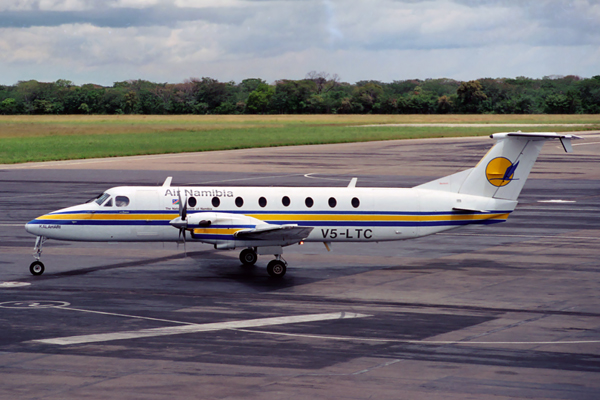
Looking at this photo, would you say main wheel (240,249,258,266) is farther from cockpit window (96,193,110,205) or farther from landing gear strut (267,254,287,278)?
cockpit window (96,193,110,205)

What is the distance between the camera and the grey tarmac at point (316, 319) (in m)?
14.2

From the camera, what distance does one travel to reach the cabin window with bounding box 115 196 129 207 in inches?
984

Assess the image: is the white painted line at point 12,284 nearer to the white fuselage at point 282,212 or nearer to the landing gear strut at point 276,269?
the white fuselage at point 282,212

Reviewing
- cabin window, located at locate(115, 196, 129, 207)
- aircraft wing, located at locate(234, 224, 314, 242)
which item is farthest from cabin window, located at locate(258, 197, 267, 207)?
cabin window, located at locate(115, 196, 129, 207)

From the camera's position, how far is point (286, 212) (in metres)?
25.3

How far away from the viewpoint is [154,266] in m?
26.4

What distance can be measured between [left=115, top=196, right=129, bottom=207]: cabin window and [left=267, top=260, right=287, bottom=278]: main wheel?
17.2ft

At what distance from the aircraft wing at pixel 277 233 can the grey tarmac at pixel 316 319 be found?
4.79ft

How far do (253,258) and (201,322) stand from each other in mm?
7795

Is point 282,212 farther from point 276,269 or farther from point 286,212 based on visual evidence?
point 276,269

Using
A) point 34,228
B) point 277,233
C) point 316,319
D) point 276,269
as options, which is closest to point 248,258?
point 276,269

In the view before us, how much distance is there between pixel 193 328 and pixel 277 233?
19.8 ft

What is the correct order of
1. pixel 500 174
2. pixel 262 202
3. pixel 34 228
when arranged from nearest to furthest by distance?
pixel 34 228
pixel 262 202
pixel 500 174

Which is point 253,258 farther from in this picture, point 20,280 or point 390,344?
point 390,344
